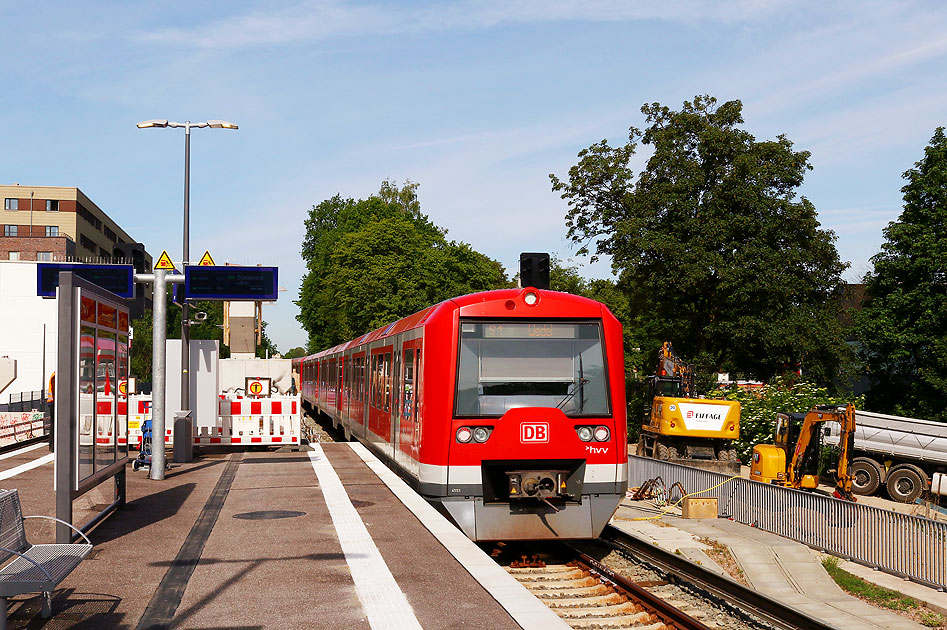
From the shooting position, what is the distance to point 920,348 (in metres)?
36.5

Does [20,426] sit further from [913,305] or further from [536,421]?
[913,305]

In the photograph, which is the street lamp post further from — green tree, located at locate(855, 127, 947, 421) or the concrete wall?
the concrete wall

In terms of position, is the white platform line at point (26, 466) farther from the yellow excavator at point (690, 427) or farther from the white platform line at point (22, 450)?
the yellow excavator at point (690, 427)

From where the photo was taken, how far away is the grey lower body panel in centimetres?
1171

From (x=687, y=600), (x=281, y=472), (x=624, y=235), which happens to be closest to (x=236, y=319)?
(x=624, y=235)

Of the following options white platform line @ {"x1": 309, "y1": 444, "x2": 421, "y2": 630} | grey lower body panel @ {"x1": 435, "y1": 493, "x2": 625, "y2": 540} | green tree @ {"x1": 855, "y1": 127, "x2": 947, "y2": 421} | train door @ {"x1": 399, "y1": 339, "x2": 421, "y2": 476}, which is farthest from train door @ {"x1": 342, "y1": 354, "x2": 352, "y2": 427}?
green tree @ {"x1": 855, "y1": 127, "x2": 947, "y2": 421}

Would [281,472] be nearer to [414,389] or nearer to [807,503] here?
[414,389]

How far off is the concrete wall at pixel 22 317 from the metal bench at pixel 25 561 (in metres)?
58.7

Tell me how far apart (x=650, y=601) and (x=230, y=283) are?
10860mm

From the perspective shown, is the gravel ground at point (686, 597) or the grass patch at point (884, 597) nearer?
the gravel ground at point (686, 597)

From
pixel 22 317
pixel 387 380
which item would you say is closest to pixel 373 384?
pixel 387 380

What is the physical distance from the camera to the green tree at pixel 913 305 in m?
35.9

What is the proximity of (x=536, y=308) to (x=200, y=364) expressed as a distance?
9826mm

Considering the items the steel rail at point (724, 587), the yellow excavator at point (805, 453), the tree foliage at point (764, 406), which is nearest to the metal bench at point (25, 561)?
the steel rail at point (724, 587)
